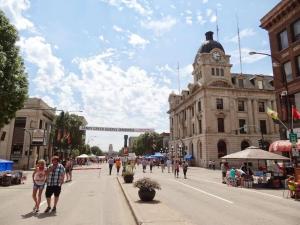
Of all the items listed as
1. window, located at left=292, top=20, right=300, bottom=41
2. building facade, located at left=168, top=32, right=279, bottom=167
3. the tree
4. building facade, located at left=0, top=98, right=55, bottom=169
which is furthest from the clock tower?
the tree

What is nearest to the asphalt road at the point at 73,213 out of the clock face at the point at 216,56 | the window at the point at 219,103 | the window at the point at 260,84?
the window at the point at 219,103

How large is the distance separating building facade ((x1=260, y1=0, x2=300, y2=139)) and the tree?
2119 centimetres

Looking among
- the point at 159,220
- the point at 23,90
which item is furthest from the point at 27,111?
the point at 159,220

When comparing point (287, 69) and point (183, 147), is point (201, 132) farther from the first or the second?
point (287, 69)

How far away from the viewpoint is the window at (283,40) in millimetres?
26875

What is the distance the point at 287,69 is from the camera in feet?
87.5

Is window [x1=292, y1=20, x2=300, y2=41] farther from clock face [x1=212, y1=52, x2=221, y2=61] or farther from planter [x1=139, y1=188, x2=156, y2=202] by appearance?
clock face [x1=212, y1=52, x2=221, y2=61]

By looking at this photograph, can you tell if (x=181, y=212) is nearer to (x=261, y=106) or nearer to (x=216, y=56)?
(x=216, y=56)

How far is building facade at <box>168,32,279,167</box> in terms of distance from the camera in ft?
181

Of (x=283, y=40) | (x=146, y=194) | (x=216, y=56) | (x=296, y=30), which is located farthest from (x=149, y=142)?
(x=146, y=194)

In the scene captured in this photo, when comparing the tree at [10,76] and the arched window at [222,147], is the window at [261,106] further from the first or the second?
the tree at [10,76]

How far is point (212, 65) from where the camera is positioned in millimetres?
58750

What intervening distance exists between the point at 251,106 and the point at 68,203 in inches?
2078

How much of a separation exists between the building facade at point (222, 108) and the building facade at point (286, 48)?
26997 mm
